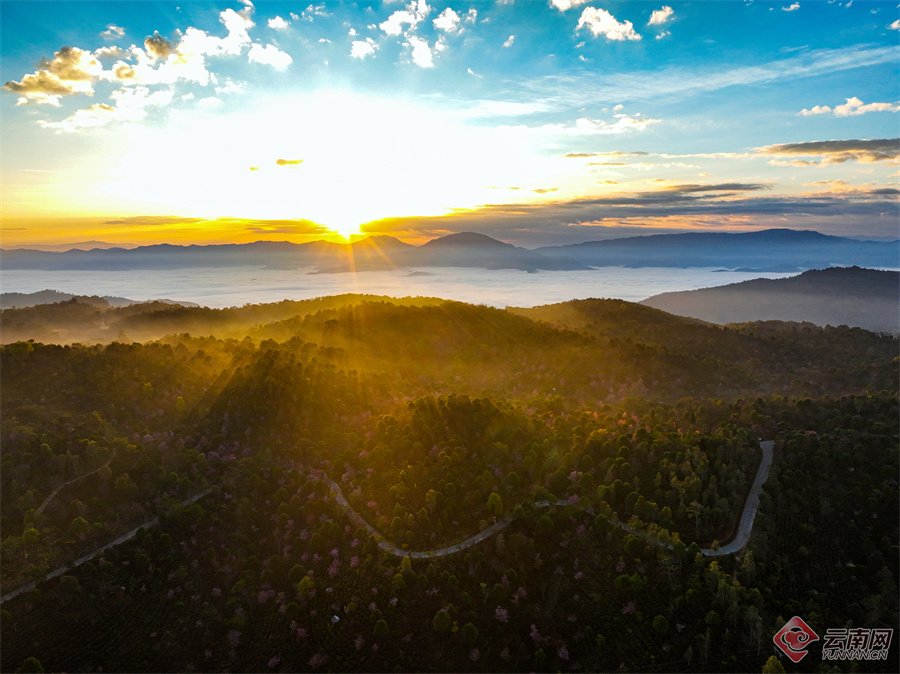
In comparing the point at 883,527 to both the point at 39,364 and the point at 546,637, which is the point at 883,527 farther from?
the point at 39,364

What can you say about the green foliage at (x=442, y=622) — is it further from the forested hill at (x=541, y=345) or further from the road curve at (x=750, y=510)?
the forested hill at (x=541, y=345)

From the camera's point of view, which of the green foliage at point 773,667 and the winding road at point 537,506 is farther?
the winding road at point 537,506

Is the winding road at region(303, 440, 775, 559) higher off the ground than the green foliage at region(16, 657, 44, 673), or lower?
lower

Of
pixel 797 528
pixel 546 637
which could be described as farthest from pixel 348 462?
pixel 797 528

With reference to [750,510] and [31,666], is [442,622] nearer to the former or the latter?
[31,666]

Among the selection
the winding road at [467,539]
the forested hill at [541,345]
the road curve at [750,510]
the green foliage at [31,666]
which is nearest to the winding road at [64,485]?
the winding road at [467,539]

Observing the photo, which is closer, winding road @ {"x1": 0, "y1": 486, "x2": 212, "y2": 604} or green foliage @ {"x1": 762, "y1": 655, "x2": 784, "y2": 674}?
green foliage @ {"x1": 762, "y1": 655, "x2": 784, "y2": 674}

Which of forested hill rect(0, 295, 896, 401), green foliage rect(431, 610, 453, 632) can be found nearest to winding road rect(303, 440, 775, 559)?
green foliage rect(431, 610, 453, 632)

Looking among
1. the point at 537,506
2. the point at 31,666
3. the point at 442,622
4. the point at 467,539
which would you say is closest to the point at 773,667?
the point at 537,506

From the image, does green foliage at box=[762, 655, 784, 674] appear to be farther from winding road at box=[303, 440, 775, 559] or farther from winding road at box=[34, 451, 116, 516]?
winding road at box=[34, 451, 116, 516]
